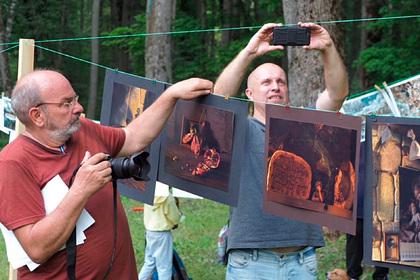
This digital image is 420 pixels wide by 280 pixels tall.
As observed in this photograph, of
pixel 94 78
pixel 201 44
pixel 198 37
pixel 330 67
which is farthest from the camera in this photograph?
pixel 94 78

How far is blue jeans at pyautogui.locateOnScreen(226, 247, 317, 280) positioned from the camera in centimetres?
343

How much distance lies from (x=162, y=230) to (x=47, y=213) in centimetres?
353

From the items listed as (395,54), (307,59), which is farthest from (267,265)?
(395,54)

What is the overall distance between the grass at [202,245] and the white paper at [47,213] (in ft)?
13.8

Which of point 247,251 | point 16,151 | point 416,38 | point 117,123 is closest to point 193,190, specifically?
point 247,251

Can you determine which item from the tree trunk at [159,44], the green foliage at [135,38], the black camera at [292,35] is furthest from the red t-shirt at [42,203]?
the green foliage at [135,38]

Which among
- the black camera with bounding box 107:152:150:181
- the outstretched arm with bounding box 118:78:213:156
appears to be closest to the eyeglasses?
the black camera with bounding box 107:152:150:181

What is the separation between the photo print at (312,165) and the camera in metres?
3.12

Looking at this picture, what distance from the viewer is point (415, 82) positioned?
5.34 m

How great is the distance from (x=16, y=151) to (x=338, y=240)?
5668mm

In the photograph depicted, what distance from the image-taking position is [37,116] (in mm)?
2965

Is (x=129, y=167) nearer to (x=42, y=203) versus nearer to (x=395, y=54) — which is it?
(x=42, y=203)

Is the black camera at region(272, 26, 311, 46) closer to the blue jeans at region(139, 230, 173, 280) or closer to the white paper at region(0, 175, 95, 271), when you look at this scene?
the white paper at region(0, 175, 95, 271)

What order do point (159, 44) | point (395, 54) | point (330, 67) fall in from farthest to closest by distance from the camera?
point (395, 54) → point (159, 44) → point (330, 67)
